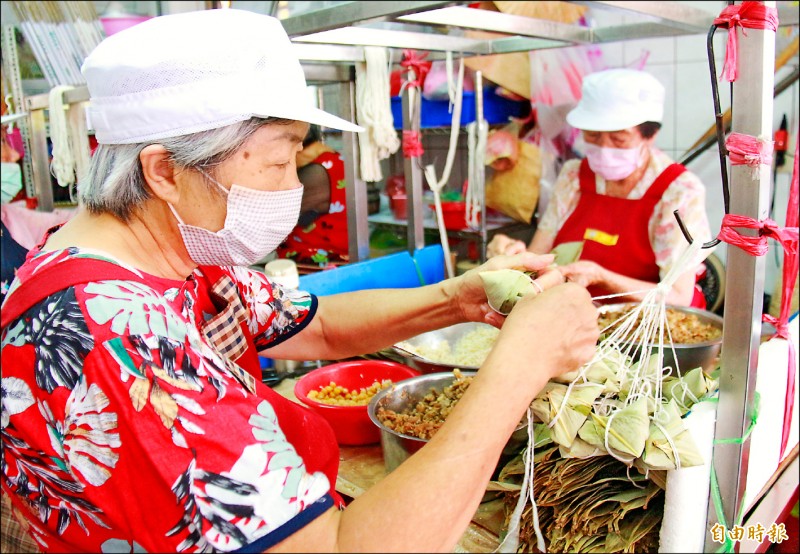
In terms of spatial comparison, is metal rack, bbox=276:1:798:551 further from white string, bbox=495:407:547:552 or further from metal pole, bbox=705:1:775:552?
white string, bbox=495:407:547:552

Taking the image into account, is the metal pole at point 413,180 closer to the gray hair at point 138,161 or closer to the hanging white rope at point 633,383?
the hanging white rope at point 633,383

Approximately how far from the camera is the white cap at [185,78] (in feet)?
3.92

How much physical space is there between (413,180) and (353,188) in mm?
367

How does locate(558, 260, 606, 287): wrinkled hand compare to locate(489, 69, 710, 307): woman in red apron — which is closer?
locate(558, 260, 606, 287): wrinkled hand

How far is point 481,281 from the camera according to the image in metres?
1.79

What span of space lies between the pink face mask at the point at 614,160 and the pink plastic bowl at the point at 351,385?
1.80 metres

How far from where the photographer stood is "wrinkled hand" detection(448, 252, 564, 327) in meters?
1.79

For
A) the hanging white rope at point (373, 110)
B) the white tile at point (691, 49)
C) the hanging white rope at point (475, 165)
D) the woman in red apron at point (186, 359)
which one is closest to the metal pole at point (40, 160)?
the hanging white rope at point (373, 110)

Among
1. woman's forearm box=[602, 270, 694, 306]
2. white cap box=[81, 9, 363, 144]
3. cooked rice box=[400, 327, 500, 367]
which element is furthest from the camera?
woman's forearm box=[602, 270, 694, 306]

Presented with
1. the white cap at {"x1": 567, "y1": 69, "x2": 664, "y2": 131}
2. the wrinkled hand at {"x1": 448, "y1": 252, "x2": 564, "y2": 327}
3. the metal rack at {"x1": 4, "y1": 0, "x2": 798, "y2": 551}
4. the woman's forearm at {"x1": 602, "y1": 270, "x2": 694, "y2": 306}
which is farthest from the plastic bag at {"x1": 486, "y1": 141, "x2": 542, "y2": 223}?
the wrinkled hand at {"x1": 448, "y1": 252, "x2": 564, "y2": 327}

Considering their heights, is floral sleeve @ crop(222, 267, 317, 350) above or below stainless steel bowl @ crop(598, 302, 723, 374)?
above

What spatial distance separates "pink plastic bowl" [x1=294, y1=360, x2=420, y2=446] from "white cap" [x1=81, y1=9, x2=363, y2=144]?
912 millimetres

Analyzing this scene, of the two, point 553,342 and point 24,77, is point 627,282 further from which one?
point 24,77

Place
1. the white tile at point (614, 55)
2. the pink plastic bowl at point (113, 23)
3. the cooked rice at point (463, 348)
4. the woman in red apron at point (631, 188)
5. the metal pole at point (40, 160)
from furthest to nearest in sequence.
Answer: the pink plastic bowl at point (113, 23), the white tile at point (614, 55), the metal pole at point (40, 160), the woman in red apron at point (631, 188), the cooked rice at point (463, 348)
